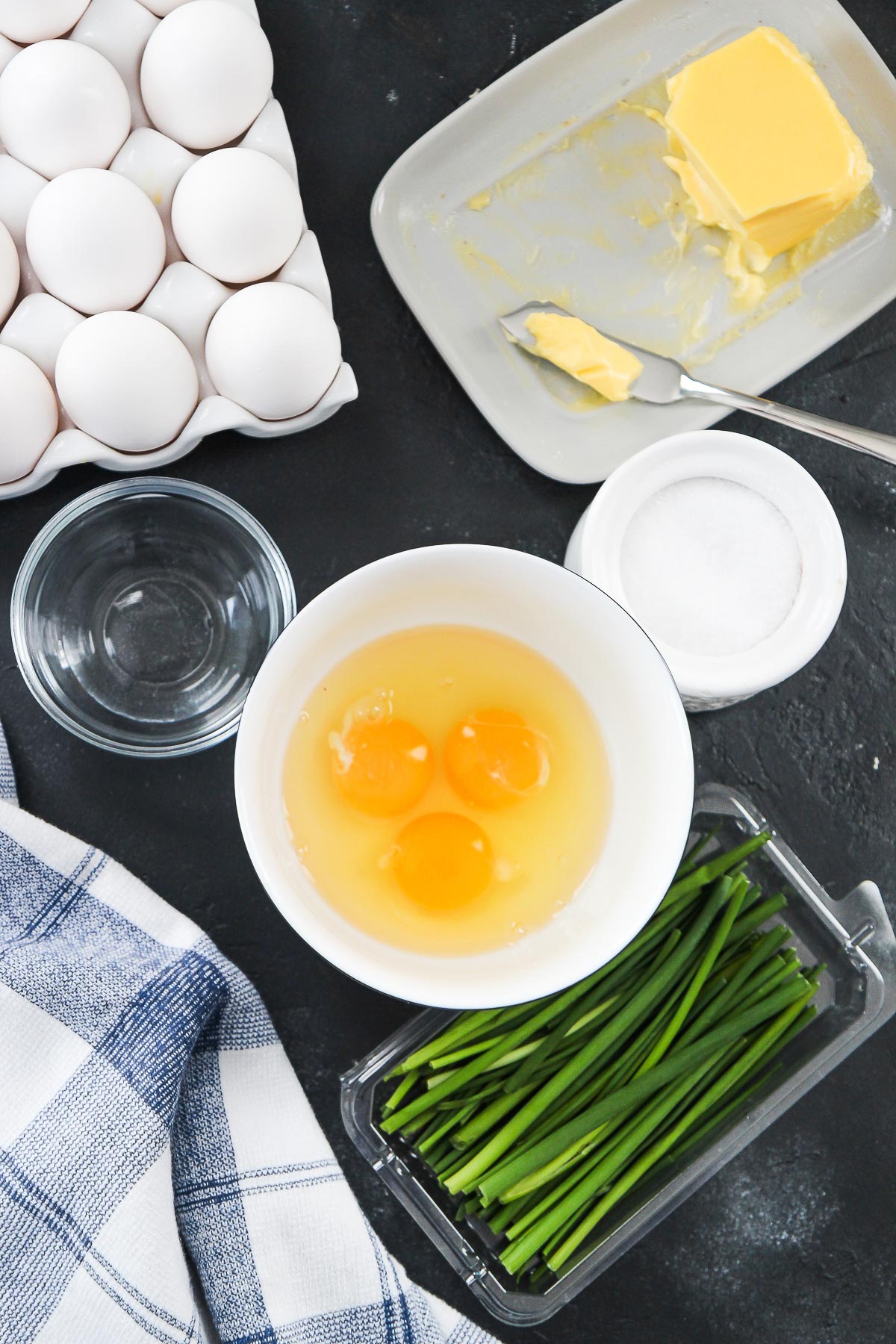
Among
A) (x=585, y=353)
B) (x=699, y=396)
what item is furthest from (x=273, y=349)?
(x=699, y=396)

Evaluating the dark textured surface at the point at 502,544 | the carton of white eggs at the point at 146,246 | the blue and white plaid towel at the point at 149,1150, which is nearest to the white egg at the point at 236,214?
the carton of white eggs at the point at 146,246

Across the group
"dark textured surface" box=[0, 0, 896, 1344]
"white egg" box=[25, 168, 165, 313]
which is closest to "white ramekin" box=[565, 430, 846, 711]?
"dark textured surface" box=[0, 0, 896, 1344]

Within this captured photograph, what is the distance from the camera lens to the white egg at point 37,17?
102 cm

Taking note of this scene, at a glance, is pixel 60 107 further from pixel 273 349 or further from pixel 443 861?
pixel 443 861

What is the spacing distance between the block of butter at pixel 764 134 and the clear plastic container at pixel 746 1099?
2.05ft

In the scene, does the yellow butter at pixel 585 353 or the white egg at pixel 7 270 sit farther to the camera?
the yellow butter at pixel 585 353

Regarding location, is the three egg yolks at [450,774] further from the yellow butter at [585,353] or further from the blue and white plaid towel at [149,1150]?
the yellow butter at [585,353]

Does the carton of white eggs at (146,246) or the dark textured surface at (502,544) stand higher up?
the carton of white eggs at (146,246)

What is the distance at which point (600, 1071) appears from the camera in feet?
3.59

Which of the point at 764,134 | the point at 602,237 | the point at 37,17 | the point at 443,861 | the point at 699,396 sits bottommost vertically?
the point at 443,861

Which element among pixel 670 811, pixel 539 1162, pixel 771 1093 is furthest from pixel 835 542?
pixel 539 1162

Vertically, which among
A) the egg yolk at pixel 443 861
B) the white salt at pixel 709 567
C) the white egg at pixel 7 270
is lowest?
the egg yolk at pixel 443 861

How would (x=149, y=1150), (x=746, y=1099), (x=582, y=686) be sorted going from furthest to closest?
(x=746, y=1099) < (x=149, y=1150) < (x=582, y=686)

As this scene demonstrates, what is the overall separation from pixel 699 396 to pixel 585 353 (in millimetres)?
130
